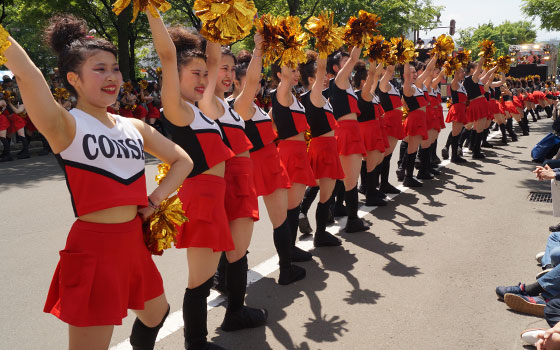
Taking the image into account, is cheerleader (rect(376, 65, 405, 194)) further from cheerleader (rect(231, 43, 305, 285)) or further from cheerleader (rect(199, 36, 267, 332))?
cheerleader (rect(199, 36, 267, 332))

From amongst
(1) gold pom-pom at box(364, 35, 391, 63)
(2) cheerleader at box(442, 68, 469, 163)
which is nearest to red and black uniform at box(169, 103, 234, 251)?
(1) gold pom-pom at box(364, 35, 391, 63)

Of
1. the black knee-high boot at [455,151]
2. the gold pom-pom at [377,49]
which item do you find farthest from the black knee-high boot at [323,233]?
the black knee-high boot at [455,151]

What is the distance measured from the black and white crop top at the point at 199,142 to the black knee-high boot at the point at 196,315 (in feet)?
2.34

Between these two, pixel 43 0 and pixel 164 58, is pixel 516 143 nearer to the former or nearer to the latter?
pixel 164 58

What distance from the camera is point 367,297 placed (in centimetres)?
427

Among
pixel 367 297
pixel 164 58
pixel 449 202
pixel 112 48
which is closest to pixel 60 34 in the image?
pixel 112 48

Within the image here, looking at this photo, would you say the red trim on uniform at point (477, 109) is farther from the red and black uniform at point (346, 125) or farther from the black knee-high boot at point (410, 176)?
the red and black uniform at point (346, 125)

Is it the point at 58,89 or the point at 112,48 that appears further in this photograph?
the point at 58,89

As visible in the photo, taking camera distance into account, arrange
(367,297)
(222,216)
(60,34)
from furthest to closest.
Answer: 1. (367,297)
2. (222,216)
3. (60,34)

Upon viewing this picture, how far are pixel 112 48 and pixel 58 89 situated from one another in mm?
10995

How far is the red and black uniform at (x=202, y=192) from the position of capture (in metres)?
3.08

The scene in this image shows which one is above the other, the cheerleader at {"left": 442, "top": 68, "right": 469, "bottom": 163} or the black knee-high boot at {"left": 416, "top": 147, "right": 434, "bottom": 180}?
the cheerleader at {"left": 442, "top": 68, "right": 469, "bottom": 163}

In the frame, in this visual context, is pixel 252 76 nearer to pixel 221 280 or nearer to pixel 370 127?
pixel 221 280

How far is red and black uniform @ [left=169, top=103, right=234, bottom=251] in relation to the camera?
121 inches
